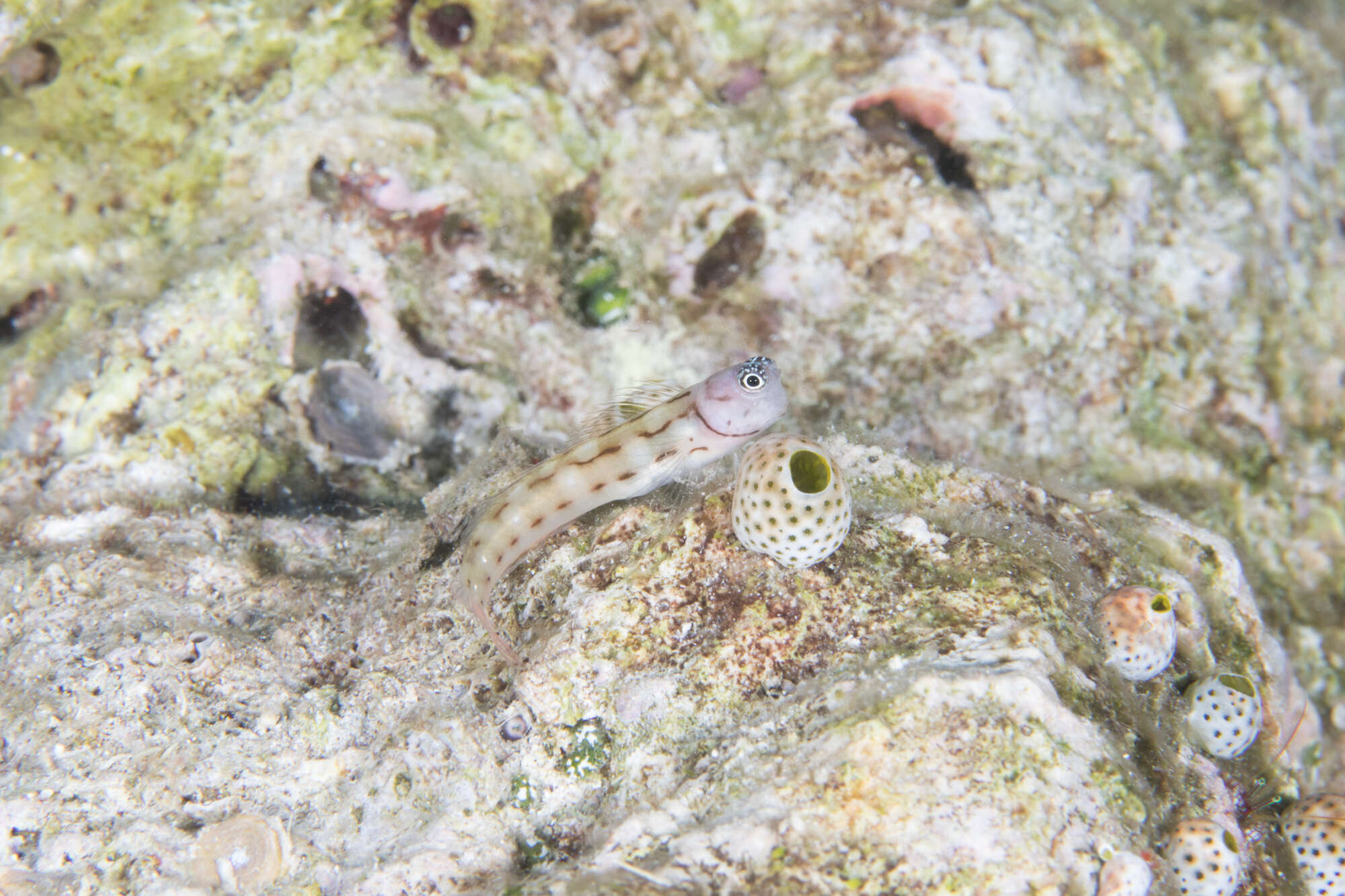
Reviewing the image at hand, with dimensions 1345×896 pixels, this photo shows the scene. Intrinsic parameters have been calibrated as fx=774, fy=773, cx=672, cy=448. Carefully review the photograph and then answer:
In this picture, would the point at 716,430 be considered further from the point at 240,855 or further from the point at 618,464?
the point at 240,855

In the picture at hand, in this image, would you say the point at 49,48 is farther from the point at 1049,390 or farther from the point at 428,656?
the point at 1049,390

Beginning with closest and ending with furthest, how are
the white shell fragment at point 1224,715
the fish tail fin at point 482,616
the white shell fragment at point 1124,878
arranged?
the white shell fragment at point 1124,878 → the white shell fragment at point 1224,715 → the fish tail fin at point 482,616

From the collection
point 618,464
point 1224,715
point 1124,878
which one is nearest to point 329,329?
point 618,464

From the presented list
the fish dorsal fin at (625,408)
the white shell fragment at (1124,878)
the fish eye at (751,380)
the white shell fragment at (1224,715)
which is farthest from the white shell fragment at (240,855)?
the white shell fragment at (1224,715)

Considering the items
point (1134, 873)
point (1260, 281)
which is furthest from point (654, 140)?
point (1134, 873)

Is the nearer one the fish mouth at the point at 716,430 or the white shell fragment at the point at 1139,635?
the white shell fragment at the point at 1139,635

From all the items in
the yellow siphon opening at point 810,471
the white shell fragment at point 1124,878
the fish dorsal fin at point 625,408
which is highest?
the yellow siphon opening at point 810,471

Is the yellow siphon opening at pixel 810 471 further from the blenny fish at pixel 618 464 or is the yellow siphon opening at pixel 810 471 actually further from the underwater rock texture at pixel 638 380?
the blenny fish at pixel 618 464

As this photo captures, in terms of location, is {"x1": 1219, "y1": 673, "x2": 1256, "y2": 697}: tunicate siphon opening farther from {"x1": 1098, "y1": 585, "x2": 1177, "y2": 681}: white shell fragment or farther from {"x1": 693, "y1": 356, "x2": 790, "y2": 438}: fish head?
{"x1": 693, "y1": 356, "x2": 790, "y2": 438}: fish head

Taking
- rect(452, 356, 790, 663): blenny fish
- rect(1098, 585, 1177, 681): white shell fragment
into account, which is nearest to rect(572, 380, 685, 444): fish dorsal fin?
rect(452, 356, 790, 663): blenny fish
